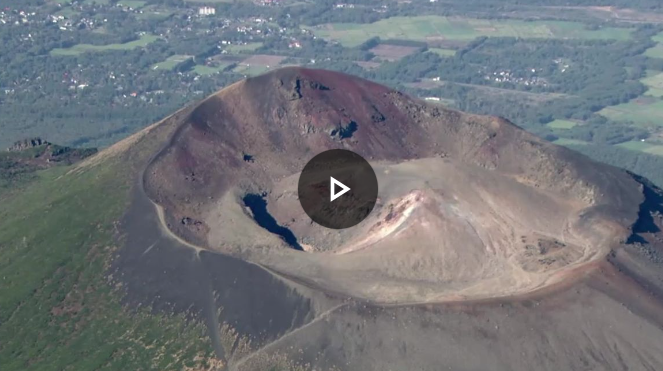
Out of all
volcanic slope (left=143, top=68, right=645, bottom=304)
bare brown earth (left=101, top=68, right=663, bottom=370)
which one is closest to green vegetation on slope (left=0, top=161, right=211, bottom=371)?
bare brown earth (left=101, top=68, right=663, bottom=370)

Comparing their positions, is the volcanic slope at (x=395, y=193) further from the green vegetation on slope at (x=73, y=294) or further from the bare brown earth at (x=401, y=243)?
the green vegetation on slope at (x=73, y=294)

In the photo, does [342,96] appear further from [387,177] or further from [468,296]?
[468,296]

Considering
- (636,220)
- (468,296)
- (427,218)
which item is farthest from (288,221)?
(636,220)
